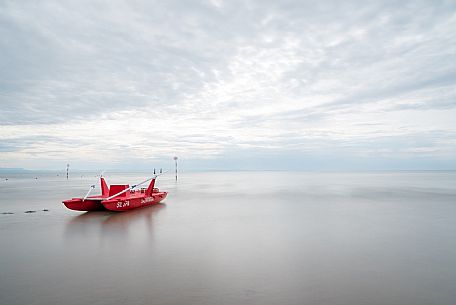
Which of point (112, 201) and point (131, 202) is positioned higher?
point (112, 201)

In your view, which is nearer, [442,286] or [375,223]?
[442,286]

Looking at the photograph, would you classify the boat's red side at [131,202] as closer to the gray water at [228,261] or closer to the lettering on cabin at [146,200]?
the lettering on cabin at [146,200]

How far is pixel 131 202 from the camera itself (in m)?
21.2

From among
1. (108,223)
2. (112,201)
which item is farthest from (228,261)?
(112,201)

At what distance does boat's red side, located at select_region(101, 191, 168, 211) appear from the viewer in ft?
62.9

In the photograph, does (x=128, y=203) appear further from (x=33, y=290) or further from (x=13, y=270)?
(x=33, y=290)

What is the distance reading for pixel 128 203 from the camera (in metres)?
20.8

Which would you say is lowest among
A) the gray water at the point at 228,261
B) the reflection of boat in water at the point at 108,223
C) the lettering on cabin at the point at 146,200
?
the gray water at the point at 228,261

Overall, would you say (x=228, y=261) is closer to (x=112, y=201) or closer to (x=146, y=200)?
(x=112, y=201)

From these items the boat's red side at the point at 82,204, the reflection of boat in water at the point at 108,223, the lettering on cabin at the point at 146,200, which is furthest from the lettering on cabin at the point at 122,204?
the lettering on cabin at the point at 146,200

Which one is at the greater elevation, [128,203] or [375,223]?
[128,203]

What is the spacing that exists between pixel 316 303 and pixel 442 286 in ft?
12.5

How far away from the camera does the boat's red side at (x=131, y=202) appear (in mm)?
19172

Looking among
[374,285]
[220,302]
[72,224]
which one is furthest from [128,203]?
[374,285]
